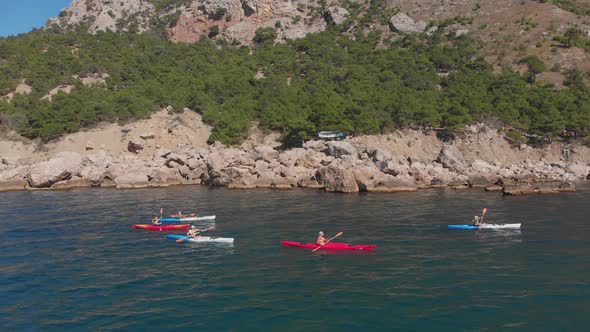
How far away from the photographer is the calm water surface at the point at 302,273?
14.0 m

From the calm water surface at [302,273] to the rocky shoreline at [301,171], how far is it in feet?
34.7

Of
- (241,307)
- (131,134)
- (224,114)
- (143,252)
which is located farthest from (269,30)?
(241,307)

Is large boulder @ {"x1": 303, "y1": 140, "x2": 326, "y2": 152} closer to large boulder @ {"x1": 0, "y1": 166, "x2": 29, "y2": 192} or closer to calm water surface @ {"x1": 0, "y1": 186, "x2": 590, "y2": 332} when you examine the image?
calm water surface @ {"x1": 0, "y1": 186, "x2": 590, "y2": 332}

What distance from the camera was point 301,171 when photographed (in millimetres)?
48656

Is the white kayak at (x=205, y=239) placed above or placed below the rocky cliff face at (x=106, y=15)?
below

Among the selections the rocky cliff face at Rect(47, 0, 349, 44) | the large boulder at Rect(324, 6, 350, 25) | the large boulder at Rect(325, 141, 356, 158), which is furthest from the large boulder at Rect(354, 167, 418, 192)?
the large boulder at Rect(324, 6, 350, 25)

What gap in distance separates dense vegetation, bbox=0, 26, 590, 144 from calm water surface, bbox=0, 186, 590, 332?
34022mm

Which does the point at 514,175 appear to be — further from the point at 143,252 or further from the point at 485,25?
the point at 485,25

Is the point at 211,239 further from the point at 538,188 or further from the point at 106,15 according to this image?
the point at 106,15

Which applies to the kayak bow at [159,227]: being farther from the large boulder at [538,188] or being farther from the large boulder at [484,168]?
the large boulder at [484,168]

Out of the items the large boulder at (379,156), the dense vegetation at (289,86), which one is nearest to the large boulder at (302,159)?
the large boulder at (379,156)

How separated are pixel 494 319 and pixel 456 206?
21507 mm

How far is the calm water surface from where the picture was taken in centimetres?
1398

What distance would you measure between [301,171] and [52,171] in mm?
29058
